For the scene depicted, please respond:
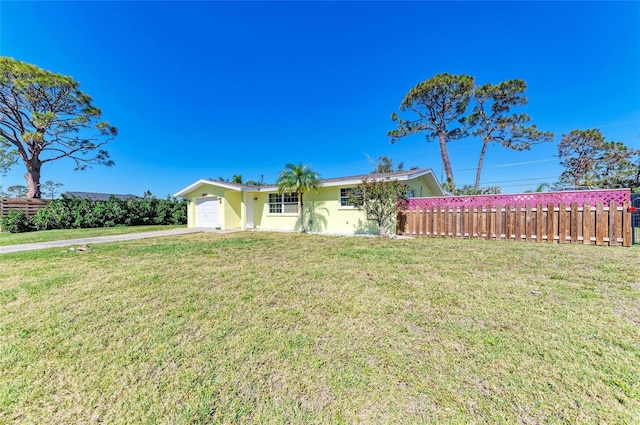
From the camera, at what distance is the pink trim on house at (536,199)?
7035mm

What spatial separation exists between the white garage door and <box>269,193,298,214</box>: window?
12.5ft


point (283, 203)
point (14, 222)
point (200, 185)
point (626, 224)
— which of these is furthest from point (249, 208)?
point (626, 224)

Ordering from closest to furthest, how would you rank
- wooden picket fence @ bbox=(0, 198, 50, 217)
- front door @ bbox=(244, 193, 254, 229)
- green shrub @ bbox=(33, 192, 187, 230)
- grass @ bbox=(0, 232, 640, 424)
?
grass @ bbox=(0, 232, 640, 424), wooden picket fence @ bbox=(0, 198, 50, 217), green shrub @ bbox=(33, 192, 187, 230), front door @ bbox=(244, 193, 254, 229)

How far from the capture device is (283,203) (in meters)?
14.0

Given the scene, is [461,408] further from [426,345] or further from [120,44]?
[120,44]

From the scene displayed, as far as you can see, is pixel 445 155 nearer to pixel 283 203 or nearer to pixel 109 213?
pixel 283 203

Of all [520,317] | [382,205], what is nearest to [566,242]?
[382,205]

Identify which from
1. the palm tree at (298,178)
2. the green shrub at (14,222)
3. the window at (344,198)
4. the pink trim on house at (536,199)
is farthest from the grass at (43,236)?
the pink trim on house at (536,199)

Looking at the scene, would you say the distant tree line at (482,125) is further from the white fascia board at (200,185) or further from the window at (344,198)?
the white fascia board at (200,185)

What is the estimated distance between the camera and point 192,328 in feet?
8.92

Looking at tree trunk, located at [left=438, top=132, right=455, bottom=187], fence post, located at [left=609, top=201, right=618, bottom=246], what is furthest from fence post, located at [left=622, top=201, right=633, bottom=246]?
tree trunk, located at [left=438, top=132, right=455, bottom=187]

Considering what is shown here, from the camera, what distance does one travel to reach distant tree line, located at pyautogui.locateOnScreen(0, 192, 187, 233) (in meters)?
13.7

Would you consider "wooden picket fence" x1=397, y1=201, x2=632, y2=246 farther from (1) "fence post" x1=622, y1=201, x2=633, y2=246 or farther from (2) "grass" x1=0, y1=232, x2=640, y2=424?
(2) "grass" x1=0, y1=232, x2=640, y2=424

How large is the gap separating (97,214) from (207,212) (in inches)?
291
